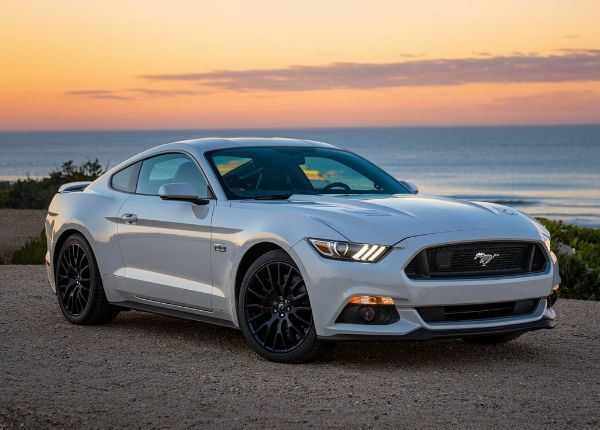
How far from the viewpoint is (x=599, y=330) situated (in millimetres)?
10055

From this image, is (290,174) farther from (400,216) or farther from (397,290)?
(397,290)

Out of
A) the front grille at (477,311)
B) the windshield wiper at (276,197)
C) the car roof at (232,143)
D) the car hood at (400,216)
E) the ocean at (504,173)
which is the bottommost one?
the ocean at (504,173)

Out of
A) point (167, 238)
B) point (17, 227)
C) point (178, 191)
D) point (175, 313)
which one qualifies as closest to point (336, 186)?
point (178, 191)

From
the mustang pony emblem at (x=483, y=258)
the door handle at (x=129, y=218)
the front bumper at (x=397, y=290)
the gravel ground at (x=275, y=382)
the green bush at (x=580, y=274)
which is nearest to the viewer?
the gravel ground at (x=275, y=382)

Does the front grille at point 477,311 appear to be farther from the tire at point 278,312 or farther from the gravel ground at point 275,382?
the tire at point 278,312

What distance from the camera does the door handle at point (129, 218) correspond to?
9391 mm

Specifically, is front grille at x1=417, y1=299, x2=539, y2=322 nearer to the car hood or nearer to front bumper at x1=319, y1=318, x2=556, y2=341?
front bumper at x1=319, y1=318, x2=556, y2=341

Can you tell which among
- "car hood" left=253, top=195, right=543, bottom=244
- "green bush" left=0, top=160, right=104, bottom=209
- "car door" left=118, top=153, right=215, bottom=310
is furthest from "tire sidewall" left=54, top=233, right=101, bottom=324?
"green bush" left=0, top=160, right=104, bottom=209

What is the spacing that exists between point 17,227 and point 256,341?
611 inches

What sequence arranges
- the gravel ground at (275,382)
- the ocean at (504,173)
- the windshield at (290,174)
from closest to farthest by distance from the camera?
the gravel ground at (275,382)
the windshield at (290,174)
the ocean at (504,173)

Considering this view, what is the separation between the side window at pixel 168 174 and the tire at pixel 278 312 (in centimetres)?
109

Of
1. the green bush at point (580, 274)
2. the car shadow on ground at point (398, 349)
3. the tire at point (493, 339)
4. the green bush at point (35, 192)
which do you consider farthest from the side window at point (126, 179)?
the green bush at point (35, 192)

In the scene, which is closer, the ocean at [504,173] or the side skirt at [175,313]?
the side skirt at [175,313]

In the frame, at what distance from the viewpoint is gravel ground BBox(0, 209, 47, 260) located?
19.6m
